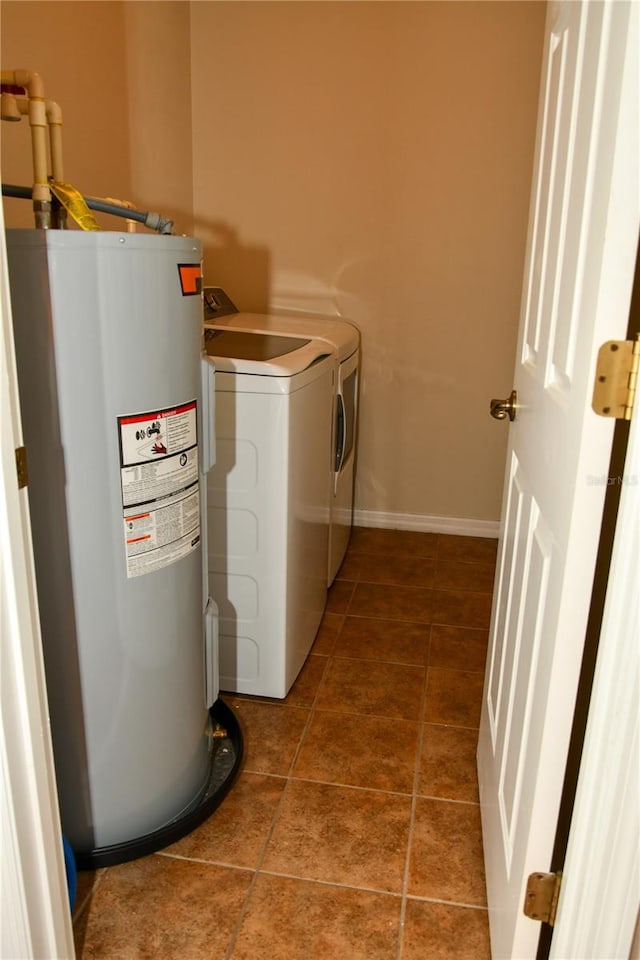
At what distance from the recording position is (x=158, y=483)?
143 centimetres

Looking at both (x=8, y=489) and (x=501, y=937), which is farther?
(x=501, y=937)

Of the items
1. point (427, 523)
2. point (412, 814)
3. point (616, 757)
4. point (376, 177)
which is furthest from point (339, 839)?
point (376, 177)

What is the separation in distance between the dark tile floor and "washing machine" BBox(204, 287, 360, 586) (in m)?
0.49

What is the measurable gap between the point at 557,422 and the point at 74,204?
910mm

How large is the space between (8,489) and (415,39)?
111 inches

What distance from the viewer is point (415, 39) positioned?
2986 millimetres

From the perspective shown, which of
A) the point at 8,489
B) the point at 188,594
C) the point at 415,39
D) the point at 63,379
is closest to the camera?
the point at 8,489

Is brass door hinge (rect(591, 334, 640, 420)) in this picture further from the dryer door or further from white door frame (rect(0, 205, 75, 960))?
the dryer door

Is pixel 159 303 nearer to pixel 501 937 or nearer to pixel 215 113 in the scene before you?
pixel 501 937

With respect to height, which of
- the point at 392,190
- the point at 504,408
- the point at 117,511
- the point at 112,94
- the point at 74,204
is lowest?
the point at 117,511

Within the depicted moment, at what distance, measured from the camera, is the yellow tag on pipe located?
51.2 inches

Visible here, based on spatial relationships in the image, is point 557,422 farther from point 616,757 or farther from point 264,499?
point 264,499

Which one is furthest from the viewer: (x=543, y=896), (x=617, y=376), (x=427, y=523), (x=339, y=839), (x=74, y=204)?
(x=427, y=523)

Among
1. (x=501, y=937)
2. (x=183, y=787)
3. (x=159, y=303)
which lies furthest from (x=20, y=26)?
(x=501, y=937)
